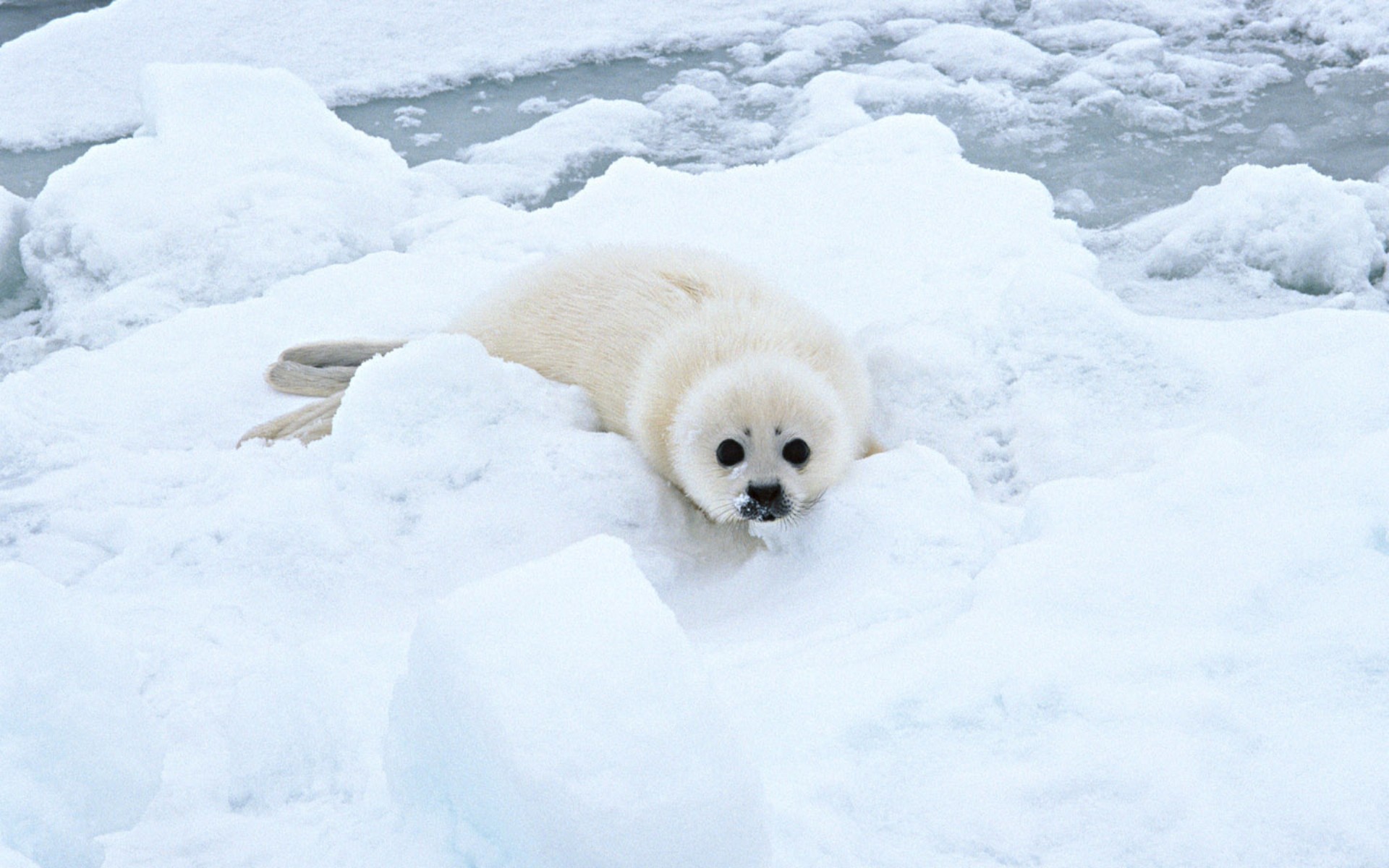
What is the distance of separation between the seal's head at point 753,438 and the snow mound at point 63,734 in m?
1.52

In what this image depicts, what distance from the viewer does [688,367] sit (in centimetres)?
298

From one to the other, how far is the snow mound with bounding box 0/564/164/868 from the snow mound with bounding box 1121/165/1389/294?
3930mm

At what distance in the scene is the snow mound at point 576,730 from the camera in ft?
3.74

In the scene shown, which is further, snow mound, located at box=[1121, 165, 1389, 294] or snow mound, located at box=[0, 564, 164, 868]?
snow mound, located at box=[1121, 165, 1389, 294]

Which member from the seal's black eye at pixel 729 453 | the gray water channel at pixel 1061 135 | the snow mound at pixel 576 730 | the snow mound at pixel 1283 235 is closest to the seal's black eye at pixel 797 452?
the seal's black eye at pixel 729 453

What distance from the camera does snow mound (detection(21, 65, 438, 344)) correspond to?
4.49 meters

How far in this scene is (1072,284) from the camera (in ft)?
10.8

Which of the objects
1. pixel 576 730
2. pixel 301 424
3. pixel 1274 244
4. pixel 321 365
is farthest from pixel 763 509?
pixel 1274 244

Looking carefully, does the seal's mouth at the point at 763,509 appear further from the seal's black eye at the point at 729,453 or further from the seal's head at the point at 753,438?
the seal's black eye at the point at 729,453

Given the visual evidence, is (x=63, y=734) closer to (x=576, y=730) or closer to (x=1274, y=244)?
(x=576, y=730)

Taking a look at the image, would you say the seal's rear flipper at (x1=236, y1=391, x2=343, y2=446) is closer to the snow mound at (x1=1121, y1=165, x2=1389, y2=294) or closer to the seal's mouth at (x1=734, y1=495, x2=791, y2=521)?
the seal's mouth at (x1=734, y1=495, x2=791, y2=521)

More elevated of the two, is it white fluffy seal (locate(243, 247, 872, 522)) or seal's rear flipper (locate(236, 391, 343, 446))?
white fluffy seal (locate(243, 247, 872, 522))

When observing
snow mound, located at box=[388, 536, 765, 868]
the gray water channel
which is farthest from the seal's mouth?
the gray water channel

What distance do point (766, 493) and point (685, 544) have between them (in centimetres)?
23
